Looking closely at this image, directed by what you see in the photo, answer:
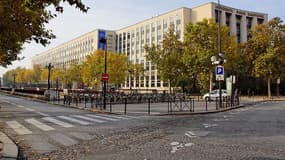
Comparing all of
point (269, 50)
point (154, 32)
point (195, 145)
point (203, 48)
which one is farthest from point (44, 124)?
point (154, 32)

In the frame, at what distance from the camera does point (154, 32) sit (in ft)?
314

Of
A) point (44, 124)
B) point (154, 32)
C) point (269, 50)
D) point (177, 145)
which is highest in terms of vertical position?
point (154, 32)

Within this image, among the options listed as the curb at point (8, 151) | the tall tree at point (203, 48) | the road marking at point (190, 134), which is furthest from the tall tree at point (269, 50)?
the curb at point (8, 151)

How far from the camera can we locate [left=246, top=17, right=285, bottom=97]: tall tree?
48.1 metres

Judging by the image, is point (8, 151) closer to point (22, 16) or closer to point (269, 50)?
point (22, 16)

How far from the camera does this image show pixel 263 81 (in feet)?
200

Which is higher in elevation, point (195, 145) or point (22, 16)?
point (22, 16)

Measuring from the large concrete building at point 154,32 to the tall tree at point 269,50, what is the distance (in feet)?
44.8

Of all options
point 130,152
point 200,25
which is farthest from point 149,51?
point 130,152

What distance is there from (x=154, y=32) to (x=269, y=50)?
2021 inches

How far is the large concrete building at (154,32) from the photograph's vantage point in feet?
270

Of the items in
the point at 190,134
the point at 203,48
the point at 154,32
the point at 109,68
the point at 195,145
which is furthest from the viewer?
the point at 154,32

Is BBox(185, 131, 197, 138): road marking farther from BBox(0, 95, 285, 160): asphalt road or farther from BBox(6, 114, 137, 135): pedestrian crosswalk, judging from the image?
BBox(6, 114, 137, 135): pedestrian crosswalk

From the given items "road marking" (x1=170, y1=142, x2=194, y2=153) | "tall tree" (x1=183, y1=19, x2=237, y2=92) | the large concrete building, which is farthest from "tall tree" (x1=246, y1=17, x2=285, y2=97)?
"road marking" (x1=170, y1=142, x2=194, y2=153)
